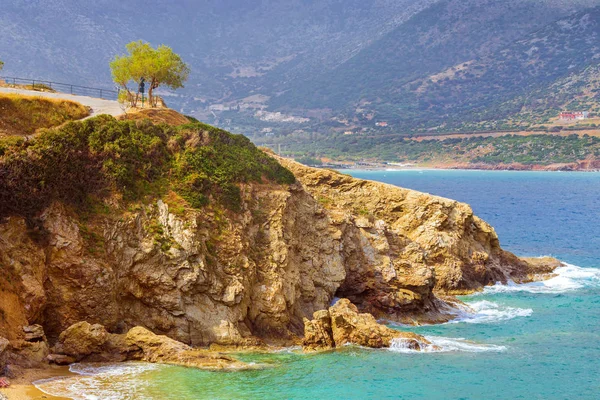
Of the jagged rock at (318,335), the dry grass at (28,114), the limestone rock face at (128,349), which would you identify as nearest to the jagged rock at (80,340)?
the limestone rock face at (128,349)

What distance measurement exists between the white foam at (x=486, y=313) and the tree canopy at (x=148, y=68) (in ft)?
69.6

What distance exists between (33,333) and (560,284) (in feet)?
111

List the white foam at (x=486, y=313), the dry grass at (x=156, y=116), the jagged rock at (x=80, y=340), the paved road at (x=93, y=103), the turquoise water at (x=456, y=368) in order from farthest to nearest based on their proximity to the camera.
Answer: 1. the paved road at (x=93, y=103)
2. the white foam at (x=486, y=313)
3. the dry grass at (x=156, y=116)
4. the jagged rock at (x=80, y=340)
5. the turquoise water at (x=456, y=368)

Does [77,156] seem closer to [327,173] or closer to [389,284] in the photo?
[389,284]

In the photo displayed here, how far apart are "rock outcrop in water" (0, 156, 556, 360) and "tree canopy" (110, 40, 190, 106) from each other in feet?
42.1

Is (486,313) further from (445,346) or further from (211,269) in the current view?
(211,269)

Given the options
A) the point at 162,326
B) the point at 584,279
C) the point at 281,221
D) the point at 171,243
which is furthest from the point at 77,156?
the point at 584,279

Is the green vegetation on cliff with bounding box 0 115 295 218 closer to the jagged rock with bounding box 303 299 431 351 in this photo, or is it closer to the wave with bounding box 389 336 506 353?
the jagged rock with bounding box 303 299 431 351

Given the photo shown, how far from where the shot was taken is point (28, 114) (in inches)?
1229

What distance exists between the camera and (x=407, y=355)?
28109 millimetres

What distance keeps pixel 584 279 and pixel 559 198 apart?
74.3m

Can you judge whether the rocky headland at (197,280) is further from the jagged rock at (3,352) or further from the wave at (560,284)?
the wave at (560,284)

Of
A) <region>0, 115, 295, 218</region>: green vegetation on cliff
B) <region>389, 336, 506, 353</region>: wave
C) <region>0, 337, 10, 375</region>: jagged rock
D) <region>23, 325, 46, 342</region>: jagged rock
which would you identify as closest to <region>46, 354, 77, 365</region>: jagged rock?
<region>23, 325, 46, 342</region>: jagged rock

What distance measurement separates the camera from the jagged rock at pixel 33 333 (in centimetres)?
2341
